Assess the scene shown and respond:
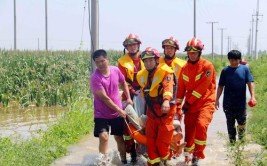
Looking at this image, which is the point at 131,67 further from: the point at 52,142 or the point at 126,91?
the point at 52,142

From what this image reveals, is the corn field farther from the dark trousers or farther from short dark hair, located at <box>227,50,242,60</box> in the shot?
short dark hair, located at <box>227,50,242,60</box>

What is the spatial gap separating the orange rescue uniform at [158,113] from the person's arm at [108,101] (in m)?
0.40

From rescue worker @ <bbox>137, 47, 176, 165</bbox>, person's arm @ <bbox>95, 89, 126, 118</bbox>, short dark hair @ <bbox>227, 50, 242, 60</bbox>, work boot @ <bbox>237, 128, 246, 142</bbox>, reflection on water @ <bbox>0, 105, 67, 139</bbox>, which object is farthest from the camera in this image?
reflection on water @ <bbox>0, 105, 67, 139</bbox>

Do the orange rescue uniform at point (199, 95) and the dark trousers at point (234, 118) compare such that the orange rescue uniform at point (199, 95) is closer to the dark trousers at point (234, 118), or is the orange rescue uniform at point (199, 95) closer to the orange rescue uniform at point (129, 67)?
the orange rescue uniform at point (129, 67)

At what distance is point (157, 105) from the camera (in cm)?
603

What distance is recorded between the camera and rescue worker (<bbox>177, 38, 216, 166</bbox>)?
20.8 ft

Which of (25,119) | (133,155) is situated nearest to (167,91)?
(133,155)

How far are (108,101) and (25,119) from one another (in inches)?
286

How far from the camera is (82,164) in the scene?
7.01m

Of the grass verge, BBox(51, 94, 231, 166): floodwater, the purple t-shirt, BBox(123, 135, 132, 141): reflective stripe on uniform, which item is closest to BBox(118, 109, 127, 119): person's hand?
the purple t-shirt

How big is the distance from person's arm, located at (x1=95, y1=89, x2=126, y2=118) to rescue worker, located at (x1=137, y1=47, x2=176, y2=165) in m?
0.40

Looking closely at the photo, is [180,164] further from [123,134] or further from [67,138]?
[67,138]

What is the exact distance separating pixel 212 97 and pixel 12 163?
2948mm

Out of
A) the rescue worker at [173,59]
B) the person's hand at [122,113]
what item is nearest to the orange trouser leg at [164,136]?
the rescue worker at [173,59]
